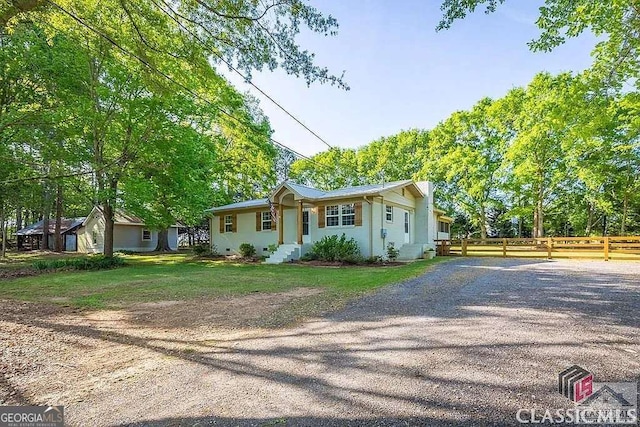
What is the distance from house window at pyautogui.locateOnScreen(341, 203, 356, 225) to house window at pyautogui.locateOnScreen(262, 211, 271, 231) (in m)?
4.81

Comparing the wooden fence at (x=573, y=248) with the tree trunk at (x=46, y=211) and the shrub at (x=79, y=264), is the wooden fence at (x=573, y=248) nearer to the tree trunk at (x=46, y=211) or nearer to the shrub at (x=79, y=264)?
the shrub at (x=79, y=264)

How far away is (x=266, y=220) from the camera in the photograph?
18.9 meters

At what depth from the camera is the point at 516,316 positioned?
203 inches

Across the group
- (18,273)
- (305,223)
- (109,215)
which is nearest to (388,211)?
(305,223)

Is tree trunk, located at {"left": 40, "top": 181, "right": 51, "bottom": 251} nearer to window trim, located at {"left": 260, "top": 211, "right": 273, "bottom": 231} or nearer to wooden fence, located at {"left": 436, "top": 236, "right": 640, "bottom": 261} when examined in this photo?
window trim, located at {"left": 260, "top": 211, "right": 273, "bottom": 231}

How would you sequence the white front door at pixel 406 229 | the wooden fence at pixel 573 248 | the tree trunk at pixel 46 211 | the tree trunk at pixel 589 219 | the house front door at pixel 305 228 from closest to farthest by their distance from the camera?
the wooden fence at pixel 573 248
the house front door at pixel 305 228
the white front door at pixel 406 229
the tree trunk at pixel 46 211
the tree trunk at pixel 589 219

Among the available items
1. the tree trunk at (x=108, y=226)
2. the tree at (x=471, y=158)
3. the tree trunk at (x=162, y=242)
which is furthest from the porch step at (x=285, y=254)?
the tree at (x=471, y=158)

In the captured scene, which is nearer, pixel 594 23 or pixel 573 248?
pixel 594 23

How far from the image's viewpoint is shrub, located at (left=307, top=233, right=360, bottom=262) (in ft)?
48.6

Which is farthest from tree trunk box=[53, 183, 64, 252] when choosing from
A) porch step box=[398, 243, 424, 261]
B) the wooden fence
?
the wooden fence

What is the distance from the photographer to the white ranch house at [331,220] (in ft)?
50.4

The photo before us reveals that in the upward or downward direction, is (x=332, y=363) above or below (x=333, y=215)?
below

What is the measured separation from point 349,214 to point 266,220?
540 centimetres

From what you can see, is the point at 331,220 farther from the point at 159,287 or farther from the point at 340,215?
the point at 159,287
